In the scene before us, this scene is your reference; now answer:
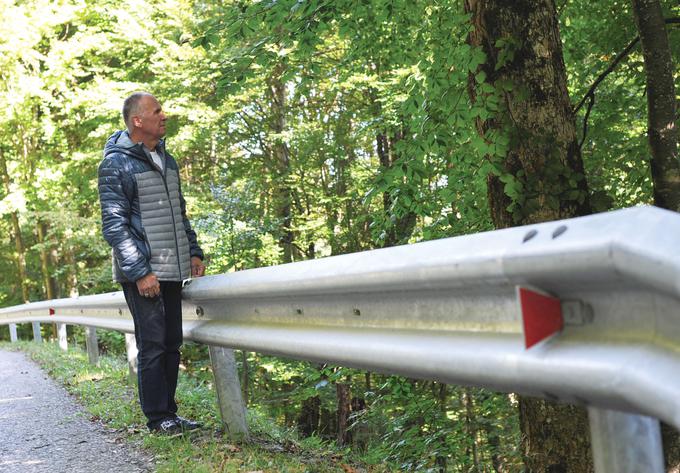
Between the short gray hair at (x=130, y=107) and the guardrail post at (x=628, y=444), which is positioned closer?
the guardrail post at (x=628, y=444)

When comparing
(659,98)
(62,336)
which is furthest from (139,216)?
(62,336)

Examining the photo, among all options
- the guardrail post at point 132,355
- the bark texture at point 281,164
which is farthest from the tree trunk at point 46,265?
the guardrail post at point 132,355

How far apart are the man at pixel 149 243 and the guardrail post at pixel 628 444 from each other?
10.5 ft

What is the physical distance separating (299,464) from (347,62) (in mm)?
4388

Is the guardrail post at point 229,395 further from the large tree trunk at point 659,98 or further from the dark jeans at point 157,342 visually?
the large tree trunk at point 659,98

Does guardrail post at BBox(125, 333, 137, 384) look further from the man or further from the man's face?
the man's face

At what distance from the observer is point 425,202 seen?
20.1 ft

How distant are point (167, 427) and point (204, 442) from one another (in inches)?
14.4

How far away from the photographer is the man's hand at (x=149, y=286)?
170 inches

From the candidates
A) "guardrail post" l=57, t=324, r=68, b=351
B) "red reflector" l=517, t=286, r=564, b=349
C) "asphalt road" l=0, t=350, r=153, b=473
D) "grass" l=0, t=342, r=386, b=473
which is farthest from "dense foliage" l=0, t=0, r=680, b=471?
"guardrail post" l=57, t=324, r=68, b=351

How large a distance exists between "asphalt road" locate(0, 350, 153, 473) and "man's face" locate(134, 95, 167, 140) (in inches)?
74.0

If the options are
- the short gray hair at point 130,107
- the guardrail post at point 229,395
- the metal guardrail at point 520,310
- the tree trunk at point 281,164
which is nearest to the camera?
the metal guardrail at point 520,310

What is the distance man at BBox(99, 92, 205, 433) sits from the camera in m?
4.35

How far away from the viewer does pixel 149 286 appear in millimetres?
4328
